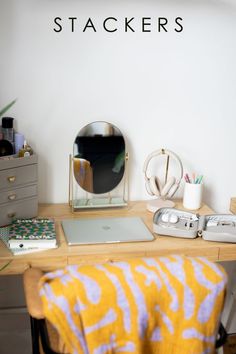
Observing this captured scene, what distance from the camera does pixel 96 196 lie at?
1.90 meters

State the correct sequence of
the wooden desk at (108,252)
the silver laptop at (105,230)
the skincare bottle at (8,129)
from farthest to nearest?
the skincare bottle at (8,129) < the silver laptop at (105,230) < the wooden desk at (108,252)

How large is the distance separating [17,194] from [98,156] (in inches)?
14.2

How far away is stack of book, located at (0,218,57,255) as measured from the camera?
1485 mm

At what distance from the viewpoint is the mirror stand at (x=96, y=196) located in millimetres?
1830

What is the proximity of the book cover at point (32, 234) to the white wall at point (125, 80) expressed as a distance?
0.26m

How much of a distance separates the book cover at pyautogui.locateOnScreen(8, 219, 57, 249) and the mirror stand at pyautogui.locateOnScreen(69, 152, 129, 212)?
0.65 feet

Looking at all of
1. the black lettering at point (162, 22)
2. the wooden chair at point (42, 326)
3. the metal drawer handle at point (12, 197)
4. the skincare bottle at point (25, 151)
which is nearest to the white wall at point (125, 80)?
the black lettering at point (162, 22)

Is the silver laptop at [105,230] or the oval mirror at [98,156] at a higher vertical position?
the oval mirror at [98,156]

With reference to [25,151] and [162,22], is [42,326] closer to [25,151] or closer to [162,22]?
[25,151]

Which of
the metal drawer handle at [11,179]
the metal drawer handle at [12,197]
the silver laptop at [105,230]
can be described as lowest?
the silver laptop at [105,230]

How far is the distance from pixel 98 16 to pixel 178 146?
61 centimetres

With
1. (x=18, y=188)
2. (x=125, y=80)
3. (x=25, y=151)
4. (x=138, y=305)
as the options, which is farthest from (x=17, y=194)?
(x=138, y=305)

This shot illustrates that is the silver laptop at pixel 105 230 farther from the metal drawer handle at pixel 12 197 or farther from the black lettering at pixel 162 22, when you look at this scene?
the black lettering at pixel 162 22

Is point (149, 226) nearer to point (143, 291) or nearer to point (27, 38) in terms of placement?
point (143, 291)
